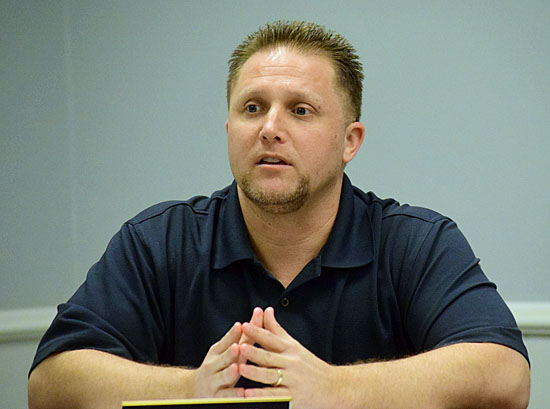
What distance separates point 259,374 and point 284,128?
56cm

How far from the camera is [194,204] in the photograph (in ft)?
6.15

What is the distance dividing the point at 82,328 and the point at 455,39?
1.61 metres

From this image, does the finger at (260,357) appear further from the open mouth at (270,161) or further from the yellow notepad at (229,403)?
the open mouth at (270,161)

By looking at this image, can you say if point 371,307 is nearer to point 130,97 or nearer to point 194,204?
point 194,204

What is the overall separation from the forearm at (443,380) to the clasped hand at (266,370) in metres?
0.05

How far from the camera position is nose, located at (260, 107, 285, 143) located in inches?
64.5

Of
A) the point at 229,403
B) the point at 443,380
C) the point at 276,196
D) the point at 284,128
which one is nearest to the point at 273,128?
the point at 284,128

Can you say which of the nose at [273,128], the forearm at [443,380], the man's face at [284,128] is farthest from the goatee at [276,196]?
the forearm at [443,380]

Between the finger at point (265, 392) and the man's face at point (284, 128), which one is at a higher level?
the man's face at point (284, 128)

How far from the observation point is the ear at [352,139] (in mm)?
1856

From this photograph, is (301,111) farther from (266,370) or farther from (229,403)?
(229,403)

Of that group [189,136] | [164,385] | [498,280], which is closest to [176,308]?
[164,385]

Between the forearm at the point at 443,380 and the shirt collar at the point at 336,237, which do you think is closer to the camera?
the forearm at the point at 443,380

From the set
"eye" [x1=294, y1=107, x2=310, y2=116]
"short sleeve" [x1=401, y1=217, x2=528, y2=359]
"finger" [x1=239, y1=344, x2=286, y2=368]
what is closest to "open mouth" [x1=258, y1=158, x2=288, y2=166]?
"eye" [x1=294, y1=107, x2=310, y2=116]
